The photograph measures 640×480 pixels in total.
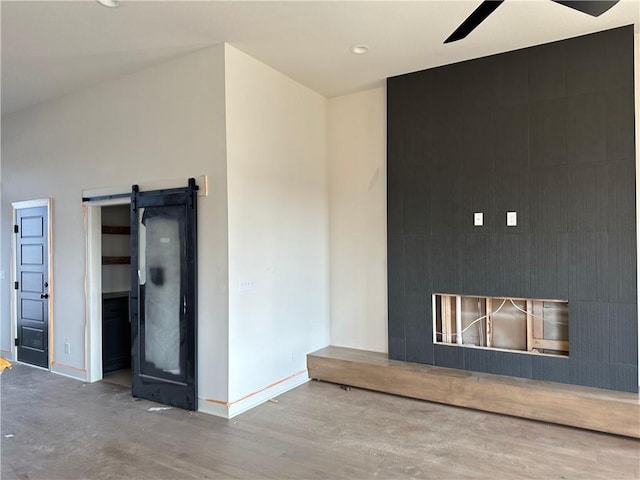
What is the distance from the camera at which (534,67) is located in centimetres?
394

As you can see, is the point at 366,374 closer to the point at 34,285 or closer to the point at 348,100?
the point at 348,100

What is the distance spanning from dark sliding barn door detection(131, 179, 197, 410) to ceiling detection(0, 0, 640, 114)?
1.27m

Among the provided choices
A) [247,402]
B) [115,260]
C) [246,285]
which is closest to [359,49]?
[246,285]

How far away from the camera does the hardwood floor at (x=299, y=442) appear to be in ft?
9.37

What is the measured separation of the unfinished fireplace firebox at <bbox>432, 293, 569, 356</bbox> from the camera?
156 inches

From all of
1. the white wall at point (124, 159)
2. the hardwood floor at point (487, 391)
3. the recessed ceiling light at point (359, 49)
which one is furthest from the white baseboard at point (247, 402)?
the recessed ceiling light at point (359, 49)

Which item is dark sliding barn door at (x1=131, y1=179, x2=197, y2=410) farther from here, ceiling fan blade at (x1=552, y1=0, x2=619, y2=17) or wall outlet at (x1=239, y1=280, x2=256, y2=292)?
ceiling fan blade at (x1=552, y1=0, x2=619, y2=17)

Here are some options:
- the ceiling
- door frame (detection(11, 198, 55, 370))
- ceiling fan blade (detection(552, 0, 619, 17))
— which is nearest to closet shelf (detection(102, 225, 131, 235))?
door frame (detection(11, 198, 55, 370))

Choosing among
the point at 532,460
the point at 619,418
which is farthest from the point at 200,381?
the point at 619,418

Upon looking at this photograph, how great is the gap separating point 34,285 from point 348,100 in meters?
4.43

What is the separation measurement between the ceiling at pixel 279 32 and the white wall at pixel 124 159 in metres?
0.26

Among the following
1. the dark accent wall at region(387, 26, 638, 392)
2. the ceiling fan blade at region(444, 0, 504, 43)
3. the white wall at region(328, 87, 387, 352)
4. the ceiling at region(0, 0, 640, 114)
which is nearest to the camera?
the ceiling fan blade at region(444, 0, 504, 43)

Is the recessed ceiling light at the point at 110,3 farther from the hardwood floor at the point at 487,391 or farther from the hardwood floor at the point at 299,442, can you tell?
the hardwood floor at the point at 487,391

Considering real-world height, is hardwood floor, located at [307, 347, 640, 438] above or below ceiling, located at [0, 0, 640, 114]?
below
